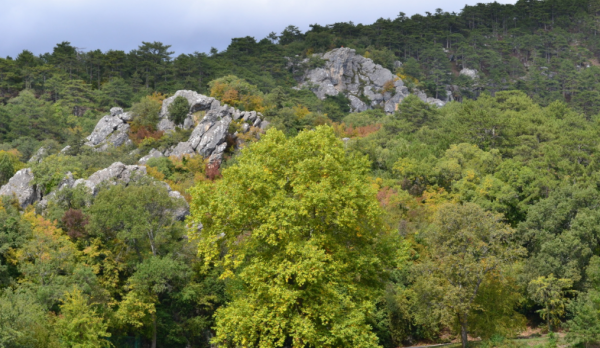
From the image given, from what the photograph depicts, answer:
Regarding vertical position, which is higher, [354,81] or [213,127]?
[354,81]

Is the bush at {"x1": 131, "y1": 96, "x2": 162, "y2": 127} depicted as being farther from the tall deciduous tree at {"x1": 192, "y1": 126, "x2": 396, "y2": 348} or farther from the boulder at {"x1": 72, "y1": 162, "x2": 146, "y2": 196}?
the tall deciduous tree at {"x1": 192, "y1": 126, "x2": 396, "y2": 348}

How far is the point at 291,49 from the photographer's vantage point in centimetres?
12056

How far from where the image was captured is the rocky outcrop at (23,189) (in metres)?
43.5

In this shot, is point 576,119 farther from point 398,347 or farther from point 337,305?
point 337,305

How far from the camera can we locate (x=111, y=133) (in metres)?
61.2

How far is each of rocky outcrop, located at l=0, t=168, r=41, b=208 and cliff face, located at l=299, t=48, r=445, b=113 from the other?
66949 mm

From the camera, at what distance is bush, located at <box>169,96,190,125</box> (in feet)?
198

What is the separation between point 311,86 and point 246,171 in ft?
281

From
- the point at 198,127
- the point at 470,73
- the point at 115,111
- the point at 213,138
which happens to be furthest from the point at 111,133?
the point at 470,73

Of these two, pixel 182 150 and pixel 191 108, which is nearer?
pixel 182 150

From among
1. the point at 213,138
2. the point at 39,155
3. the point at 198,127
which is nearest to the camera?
the point at 39,155

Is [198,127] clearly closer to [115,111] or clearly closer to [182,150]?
[182,150]

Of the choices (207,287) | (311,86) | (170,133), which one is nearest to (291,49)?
(311,86)

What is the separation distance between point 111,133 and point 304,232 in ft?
149
